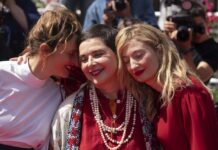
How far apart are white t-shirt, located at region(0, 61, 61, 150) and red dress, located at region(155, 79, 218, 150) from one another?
61 centimetres

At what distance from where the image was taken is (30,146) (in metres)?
2.92

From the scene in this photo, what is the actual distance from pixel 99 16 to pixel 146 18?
0.38 metres

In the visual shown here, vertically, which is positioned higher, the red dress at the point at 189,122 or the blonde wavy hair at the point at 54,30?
the blonde wavy hair at the point at 54,30

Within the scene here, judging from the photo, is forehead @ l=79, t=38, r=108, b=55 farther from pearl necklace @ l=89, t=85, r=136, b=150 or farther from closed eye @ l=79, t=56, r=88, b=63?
pearl necklace @ l=89, t=85, r=136, b=150

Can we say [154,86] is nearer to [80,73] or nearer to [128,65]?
[128,65]

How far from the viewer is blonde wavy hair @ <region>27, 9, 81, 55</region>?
2.82 meters

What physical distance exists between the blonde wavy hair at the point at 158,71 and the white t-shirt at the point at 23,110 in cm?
44

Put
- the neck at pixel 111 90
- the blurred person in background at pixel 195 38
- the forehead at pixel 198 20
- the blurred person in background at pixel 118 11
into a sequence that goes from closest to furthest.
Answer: the neck at pixel 111 90, the blurred person in background at pixel 195 38, the forehead at pixel 198 20, the blurred person in background at pixel 118 11

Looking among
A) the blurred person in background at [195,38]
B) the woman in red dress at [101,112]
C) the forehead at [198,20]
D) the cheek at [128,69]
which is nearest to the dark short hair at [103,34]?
the woman in red dress at [101,112]

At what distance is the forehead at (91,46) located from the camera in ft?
9.03

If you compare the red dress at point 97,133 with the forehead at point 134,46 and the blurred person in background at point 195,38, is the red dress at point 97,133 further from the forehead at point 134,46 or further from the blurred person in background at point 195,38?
the blurred person in background at point 195,38

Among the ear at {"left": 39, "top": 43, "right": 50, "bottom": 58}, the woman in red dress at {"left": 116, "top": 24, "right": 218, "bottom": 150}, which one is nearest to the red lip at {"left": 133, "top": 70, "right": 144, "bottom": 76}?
the woman in red dress at {"left": 116, "top": 24, "right": 218, "bottom": 150}

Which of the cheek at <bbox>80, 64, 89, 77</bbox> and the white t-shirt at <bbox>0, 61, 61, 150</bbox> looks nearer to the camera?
the cheek at <bbox>80, 64, 89, 77</bbox>

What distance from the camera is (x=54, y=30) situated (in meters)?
2.83
